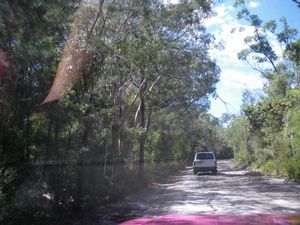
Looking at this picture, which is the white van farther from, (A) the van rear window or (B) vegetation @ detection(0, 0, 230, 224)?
(B) vegetation @ detection(0, 0, 230, 224)

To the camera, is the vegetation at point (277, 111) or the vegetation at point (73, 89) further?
the vegetation at point (277, 111)

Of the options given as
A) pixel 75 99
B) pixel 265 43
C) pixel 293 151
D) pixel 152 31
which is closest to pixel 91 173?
pixel 75 99

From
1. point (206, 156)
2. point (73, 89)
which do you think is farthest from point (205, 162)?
point (73, 89)

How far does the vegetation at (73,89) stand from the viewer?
9.52 meters

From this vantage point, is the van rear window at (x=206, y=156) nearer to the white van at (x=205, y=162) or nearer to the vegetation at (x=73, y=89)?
the white van at (x=205, y=162)

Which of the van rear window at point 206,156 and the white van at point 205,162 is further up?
the van rear window at point 206,156

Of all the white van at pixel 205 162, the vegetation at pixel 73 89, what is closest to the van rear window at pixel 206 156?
the white van at pixel 205 162

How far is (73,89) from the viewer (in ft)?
48.1

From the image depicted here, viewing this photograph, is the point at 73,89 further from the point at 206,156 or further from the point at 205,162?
the point at 205,162

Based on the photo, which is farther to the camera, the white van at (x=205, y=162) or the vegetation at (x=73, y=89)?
the white van at (x=205, y=162)

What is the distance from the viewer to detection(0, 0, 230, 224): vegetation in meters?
9.52

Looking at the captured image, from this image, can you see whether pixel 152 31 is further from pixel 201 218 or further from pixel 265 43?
pixel 265 43

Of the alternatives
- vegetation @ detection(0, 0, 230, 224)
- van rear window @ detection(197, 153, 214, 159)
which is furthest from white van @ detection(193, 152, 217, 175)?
vegetation @ detection(0, 0, 230, 224)

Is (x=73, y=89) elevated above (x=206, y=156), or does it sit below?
above
